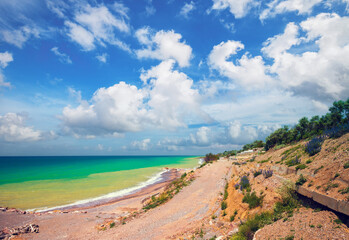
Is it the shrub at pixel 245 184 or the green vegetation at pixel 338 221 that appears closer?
the green vegetation at pixel 338 221

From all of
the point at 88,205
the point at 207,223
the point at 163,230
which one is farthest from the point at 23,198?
the point at 207,223

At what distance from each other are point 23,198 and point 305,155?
3857 centimetres

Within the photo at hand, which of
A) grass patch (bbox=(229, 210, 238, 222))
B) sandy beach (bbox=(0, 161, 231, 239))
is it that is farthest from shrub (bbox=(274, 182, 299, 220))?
sandy beach (bbox=(0, 161, 231, 239))

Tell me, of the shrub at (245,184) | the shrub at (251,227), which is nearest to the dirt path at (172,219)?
the shrub at (245,184)

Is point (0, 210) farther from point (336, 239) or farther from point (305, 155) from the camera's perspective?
point (305, 155)

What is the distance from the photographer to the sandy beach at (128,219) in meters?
13.5

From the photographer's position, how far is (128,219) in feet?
55.8

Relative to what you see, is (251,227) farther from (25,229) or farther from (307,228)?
(25,229)

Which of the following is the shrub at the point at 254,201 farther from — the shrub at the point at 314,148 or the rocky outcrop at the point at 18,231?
the rocky outcrop at the point at 18,231

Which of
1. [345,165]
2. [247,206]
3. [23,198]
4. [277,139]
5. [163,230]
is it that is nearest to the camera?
[345,165]

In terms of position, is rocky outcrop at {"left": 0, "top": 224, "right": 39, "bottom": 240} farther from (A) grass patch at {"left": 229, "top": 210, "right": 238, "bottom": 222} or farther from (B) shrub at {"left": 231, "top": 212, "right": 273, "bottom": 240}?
(B) shrub at {"left": 231, "top": 212, "right": 273, "bottom": 240}

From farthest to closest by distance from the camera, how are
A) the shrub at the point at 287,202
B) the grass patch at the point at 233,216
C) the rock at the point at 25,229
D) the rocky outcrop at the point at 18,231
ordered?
the rock at the point at 25,229 < the rocky outcrop at the point at 18,231 < the grass patch at the point at 233,216 < the shrub at the point at 287,202

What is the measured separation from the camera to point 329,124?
2559 cm

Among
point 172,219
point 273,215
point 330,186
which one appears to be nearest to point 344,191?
point 330,186
